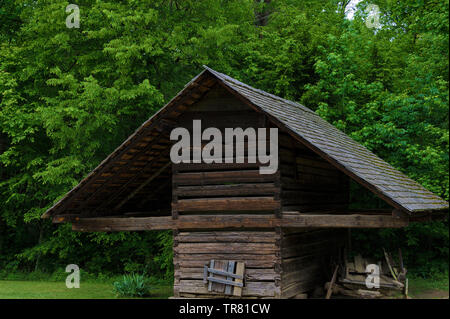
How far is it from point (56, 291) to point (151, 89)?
262 inches

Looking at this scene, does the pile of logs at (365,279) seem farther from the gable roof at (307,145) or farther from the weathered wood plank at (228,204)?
the weathered wood plank at (228,204)

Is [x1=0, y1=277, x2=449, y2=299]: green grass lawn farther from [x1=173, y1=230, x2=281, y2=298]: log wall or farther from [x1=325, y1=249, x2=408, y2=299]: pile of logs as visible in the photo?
[x1=173, y1=230, x2=281, y2=298]: log wall

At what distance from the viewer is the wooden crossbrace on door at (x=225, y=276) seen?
1113 centimetres

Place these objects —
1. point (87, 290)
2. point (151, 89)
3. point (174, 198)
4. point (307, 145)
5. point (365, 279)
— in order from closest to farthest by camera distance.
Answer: point (307, 145)
point (174, 198)
point (365, 279)
point (87, 290)
point (151, 89)

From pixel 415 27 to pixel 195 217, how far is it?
1009 centimetres

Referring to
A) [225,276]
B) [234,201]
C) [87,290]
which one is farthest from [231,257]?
[87,290]

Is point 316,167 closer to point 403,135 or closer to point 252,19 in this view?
point 403,135

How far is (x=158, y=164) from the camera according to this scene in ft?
44.4

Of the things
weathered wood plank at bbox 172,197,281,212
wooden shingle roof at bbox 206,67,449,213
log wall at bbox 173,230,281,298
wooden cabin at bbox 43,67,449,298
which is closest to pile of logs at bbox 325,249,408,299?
wooden cabin at bbox 43,67,449,298

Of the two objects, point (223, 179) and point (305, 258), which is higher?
point (223, 179)

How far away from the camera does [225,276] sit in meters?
11.3

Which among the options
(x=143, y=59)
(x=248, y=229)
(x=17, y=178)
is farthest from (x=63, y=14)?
(x=248, y=229)

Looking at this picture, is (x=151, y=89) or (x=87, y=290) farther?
(x=151, y=89)

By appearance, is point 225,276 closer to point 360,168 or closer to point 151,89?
point 360,168
